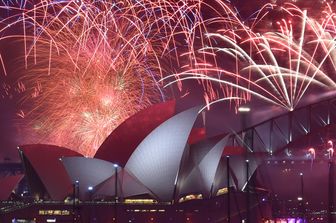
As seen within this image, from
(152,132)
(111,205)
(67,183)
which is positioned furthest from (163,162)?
(67,183)

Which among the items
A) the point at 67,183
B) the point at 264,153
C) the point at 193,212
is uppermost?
the point at 264,153

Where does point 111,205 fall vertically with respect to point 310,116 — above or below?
below

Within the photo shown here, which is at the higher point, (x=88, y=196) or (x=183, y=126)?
(x=183, y=126)

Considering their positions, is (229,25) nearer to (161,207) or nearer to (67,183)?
(161,207)

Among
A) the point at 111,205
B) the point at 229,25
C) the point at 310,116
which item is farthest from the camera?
the point at 310,116

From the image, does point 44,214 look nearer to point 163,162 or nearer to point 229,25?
point 163,162

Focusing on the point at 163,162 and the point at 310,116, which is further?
the point at 310,116

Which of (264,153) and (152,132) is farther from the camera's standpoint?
(264,153)

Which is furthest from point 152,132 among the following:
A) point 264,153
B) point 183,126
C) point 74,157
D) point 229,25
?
point 264,153

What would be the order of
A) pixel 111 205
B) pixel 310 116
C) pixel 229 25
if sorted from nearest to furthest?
pixel 229 25
pixel 111 205
pixel 310 116
